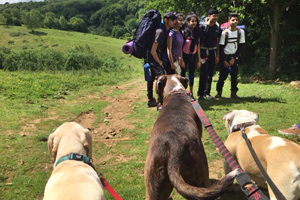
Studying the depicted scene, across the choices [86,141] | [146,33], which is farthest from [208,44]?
[86,141]

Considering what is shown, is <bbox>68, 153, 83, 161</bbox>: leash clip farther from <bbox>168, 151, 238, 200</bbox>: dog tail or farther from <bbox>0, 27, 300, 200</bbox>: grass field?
<bbox>168, 151, 238, 200</bbox>: dog tail

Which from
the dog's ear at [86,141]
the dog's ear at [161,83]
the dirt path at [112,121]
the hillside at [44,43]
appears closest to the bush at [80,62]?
the dirt path at [112,121]

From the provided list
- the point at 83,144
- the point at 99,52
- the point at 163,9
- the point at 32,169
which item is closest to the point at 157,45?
the point at 83,144

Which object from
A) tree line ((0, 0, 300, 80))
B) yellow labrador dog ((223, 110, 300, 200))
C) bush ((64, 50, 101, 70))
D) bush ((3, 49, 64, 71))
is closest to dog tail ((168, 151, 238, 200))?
→ yellow labrador dog ((223, 110, 300, 200))

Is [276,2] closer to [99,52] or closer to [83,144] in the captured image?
[83,144]

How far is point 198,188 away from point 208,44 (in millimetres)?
6052

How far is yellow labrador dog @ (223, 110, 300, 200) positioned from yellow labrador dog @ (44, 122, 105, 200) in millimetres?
1939

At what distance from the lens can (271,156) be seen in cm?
237

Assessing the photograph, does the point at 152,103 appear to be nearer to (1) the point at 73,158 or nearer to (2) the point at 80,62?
(1) the point at 73,158

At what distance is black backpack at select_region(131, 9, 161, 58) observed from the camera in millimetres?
5547

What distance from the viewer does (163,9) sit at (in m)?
19.0

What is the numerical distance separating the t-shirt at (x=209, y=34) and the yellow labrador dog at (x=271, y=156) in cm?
416

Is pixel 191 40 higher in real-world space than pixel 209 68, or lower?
→ higher

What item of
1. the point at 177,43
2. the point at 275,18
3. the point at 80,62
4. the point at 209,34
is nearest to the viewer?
the point at 177,43
